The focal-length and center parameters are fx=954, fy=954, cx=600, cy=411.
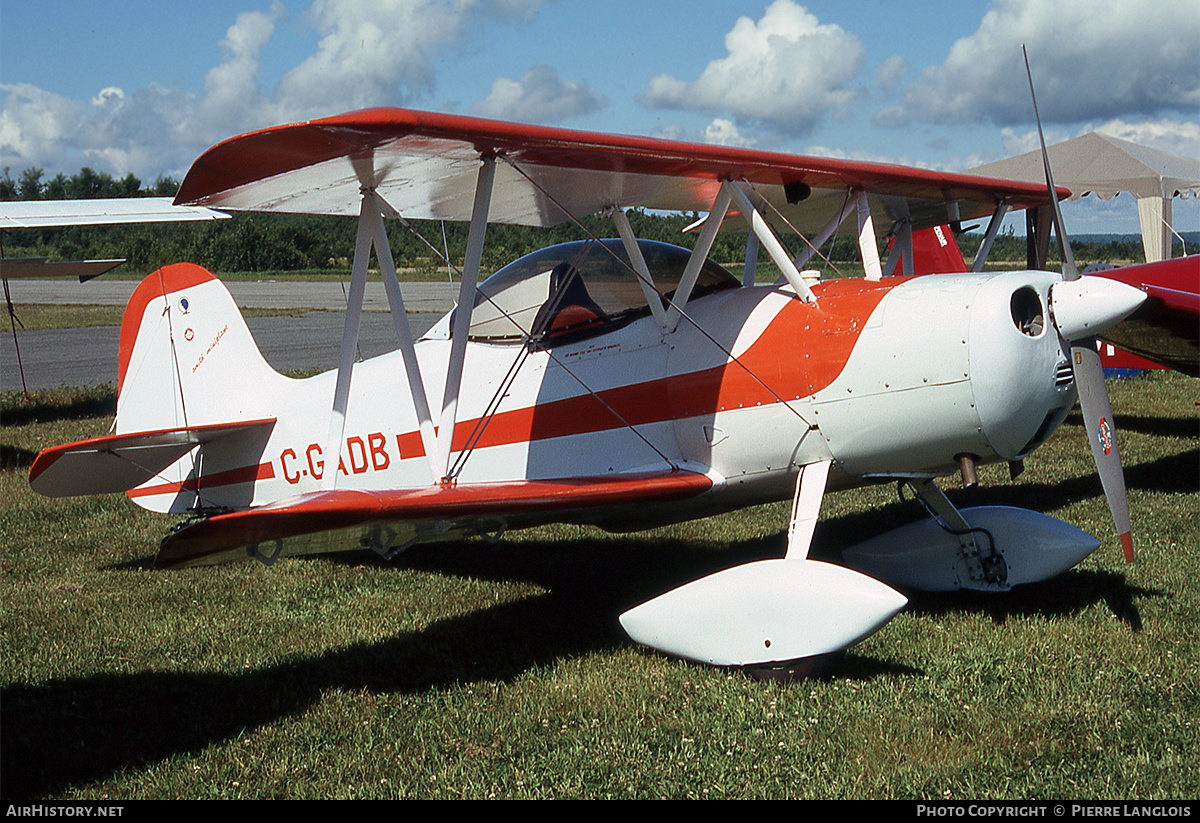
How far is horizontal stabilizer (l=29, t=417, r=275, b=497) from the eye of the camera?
542 centimetres

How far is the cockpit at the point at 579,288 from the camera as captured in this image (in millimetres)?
5633

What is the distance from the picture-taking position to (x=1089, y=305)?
4469 millimetres

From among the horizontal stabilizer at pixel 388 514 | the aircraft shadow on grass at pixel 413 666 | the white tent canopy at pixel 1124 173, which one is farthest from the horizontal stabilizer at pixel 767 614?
the white tent canopy at pixel 1124 173

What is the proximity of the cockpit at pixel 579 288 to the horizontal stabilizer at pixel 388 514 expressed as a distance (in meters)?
1.00

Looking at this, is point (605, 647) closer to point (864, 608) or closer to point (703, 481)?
point (703, 481)

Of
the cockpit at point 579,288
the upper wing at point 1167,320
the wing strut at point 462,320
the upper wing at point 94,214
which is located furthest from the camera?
A: the upper wing at point 94,214

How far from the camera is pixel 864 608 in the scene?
4.20 m

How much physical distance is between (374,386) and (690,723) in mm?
3282

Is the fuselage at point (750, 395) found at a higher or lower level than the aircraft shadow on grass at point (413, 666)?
higher

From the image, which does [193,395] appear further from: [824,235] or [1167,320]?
[1167,320]

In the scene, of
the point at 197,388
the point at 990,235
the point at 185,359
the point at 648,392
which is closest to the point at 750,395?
the point at 648,392

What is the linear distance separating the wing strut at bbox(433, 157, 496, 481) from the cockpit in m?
0.88

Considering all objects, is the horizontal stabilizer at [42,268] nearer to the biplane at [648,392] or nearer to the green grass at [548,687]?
the green grass at [548,687]

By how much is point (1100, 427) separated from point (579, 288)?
2.88 m
